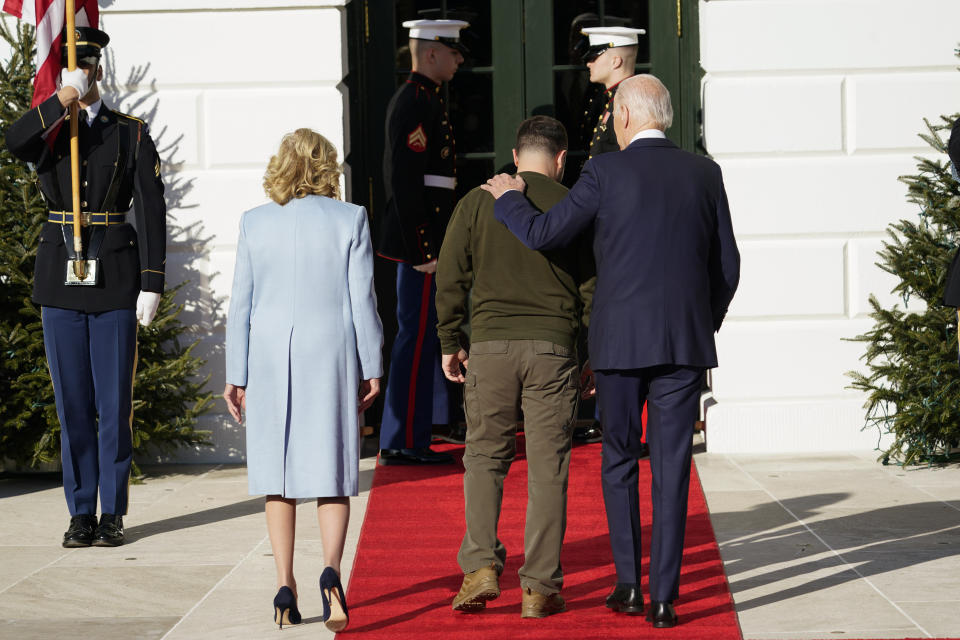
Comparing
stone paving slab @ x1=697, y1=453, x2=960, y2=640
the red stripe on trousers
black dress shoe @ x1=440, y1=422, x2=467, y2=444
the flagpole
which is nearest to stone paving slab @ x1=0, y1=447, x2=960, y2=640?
stone paving slab @ x1=697, y1=453, x2=960, y2=640

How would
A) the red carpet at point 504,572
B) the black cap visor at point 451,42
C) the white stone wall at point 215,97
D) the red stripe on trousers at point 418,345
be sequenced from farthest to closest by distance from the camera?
the white stone wall at point 215,97 → the red stripe on trousers at point 418,345 → the black cap visor at point 451,42 → the red carpet at point 504,572

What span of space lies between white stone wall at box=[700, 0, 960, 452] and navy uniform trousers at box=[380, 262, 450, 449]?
5.73 feet

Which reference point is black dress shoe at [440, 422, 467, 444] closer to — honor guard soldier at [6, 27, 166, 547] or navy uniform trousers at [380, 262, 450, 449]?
navy uniform trousers at [380, 262, 450, 449]

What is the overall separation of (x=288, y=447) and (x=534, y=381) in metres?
0.87

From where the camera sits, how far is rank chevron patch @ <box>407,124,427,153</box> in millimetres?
7359

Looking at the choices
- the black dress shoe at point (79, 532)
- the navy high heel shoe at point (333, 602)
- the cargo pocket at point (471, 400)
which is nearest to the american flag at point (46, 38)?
the black dress shoe at point (79, 532)

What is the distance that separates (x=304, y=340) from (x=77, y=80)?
2.09 m

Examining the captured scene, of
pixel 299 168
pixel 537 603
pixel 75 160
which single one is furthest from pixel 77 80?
pixel 537 603

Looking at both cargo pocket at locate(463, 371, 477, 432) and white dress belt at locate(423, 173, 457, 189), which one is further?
white dress belt at locate(423, 173, 457, 189)

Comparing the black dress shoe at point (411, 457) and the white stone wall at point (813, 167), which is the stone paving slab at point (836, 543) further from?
the black dress shoe at point (411, 457)

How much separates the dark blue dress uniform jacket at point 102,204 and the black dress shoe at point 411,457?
2124mm

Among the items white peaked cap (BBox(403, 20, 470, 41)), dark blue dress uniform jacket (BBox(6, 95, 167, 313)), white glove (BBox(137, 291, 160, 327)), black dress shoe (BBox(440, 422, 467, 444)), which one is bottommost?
black dress shoe (BBox(440, 422, 467, 444))

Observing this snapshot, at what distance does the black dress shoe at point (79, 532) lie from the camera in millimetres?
5863

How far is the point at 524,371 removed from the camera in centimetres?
466
